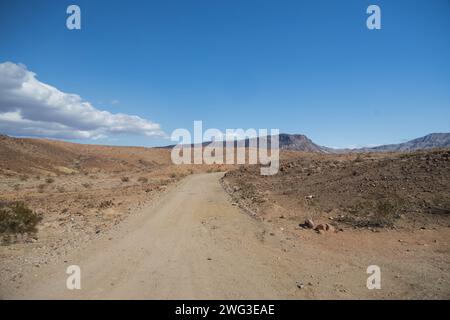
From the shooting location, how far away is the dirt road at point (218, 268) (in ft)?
20.4

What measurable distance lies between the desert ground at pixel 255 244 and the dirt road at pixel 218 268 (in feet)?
0.08

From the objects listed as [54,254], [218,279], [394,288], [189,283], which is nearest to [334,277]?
[394,288]

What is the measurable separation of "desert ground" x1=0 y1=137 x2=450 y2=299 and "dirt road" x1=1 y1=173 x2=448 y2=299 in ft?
0.08

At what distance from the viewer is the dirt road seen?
6.22 m

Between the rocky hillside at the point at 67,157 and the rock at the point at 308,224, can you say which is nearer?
the rock at the point at 308,224

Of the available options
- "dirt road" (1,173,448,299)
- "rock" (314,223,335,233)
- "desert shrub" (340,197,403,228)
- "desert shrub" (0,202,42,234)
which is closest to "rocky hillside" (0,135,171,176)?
"desert shrub" (0,202,42,234)

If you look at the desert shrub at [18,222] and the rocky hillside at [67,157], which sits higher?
the rocky hillside at [67,157]

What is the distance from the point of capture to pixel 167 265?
779cm

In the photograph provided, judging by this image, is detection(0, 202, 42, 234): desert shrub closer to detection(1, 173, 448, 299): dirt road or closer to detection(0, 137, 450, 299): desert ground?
detection(0, 137, 450, 299): desert ground

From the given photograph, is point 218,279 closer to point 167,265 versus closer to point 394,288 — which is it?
point 167,265

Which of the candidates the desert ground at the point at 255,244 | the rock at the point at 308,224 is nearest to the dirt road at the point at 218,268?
the desert ground at the point at 255,244

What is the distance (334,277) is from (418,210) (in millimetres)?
7139

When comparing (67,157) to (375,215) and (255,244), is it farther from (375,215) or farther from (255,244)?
(375,215)

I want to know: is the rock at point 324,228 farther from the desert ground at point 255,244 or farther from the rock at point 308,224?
the rock at point 308,224
